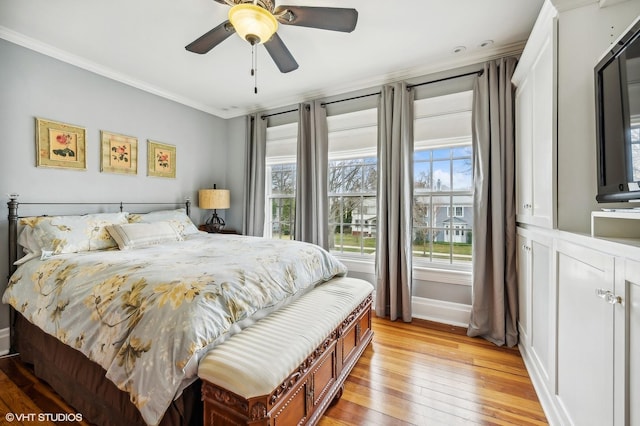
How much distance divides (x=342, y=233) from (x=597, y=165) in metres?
2.49

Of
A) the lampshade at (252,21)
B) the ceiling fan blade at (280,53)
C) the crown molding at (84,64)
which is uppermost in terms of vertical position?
the crown molding at (84,64)

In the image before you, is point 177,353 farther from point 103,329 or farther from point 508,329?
point 508,329

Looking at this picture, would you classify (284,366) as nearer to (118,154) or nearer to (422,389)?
(422,389)

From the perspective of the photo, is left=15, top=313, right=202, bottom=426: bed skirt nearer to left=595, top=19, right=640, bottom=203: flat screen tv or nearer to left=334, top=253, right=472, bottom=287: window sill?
left=595, top=19, right=640, bottom=203: flat screen tv

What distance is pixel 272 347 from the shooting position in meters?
1.25

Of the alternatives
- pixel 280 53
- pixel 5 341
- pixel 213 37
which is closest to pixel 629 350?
pixel 280 53

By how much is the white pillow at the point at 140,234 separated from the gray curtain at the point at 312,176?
1488 millimetres

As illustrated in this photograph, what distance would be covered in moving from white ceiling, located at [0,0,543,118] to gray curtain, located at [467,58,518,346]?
393mm

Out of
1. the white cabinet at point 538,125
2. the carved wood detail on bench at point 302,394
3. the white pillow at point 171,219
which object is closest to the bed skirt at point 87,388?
the carved wood detail on bench at point 302,394

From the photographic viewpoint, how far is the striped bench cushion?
1.08m

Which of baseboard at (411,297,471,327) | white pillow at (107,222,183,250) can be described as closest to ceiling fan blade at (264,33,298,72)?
white pillow at (107,222,183,250)

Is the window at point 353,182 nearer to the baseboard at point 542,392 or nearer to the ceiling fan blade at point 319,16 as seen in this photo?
the ceiling fan blade at point 319,16

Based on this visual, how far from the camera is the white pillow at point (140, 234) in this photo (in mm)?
2430

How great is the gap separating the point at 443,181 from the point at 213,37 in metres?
2.54
